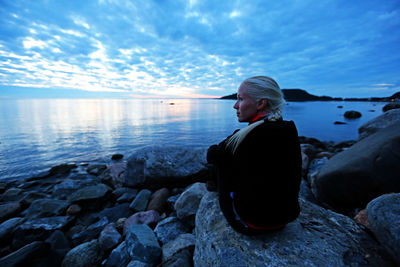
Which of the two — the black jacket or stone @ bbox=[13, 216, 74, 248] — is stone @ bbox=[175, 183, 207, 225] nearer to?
the black jacket

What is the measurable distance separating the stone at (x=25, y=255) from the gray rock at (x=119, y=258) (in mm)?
1501

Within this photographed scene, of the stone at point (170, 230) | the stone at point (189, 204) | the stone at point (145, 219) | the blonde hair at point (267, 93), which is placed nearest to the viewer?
the blonde hair at point (267, 93)

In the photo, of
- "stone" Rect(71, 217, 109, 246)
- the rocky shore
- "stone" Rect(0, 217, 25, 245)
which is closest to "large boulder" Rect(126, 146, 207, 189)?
the rocky shore

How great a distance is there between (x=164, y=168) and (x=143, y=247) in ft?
12.6

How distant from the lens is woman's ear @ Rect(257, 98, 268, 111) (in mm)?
2347

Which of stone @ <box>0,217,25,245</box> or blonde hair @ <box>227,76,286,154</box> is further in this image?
stone @ <box>0,217,25,245</box>

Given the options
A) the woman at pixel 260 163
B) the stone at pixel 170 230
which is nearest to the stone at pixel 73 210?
the stone at pixel 170 230

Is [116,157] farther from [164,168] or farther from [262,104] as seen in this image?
[262,104]

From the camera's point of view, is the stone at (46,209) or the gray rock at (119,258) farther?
the stone at (46,209)

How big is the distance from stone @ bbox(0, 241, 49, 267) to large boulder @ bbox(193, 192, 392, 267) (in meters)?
3.63

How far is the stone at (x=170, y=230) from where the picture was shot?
4344 millimetres

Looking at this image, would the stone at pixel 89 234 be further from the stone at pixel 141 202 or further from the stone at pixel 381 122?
the stone at pixel 381 122

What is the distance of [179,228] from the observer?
4.61 meters

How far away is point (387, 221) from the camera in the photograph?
2453 mm
